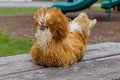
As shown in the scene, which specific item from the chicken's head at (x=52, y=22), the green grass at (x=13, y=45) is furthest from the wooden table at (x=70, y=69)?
the green grass at (x=13, y=45)

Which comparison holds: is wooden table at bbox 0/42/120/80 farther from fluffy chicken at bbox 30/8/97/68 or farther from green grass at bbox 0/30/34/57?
green grass at bbox 0/30/34/57

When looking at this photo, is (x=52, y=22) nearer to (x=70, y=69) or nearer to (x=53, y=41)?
(x=53, y=41)

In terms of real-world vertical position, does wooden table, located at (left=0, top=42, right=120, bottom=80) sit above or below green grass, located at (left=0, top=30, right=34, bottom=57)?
above

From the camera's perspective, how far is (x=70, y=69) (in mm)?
2197

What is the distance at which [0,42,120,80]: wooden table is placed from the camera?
80.4 inches

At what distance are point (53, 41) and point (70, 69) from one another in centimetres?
21

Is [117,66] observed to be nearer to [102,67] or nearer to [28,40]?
[102,67]

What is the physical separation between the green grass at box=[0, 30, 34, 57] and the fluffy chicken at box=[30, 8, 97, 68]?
10.5ft

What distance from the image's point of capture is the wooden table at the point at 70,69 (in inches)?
80.4

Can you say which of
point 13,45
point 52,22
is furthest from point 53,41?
point 13,45

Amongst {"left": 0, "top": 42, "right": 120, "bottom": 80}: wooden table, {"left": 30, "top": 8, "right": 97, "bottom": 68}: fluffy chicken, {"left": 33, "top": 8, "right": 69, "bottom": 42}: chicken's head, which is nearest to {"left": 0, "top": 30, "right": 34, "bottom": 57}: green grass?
{"left": 0, "top": 42, "right": 120, "bottom": 80}: wooden table

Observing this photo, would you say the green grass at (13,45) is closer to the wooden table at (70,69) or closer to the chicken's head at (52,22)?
the wooden table at (70,69)

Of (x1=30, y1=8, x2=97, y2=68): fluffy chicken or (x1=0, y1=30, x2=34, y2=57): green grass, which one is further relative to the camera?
(x1=0, y1=30, x2=34, y2=57): green grass

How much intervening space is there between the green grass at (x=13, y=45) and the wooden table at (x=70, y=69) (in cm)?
301
